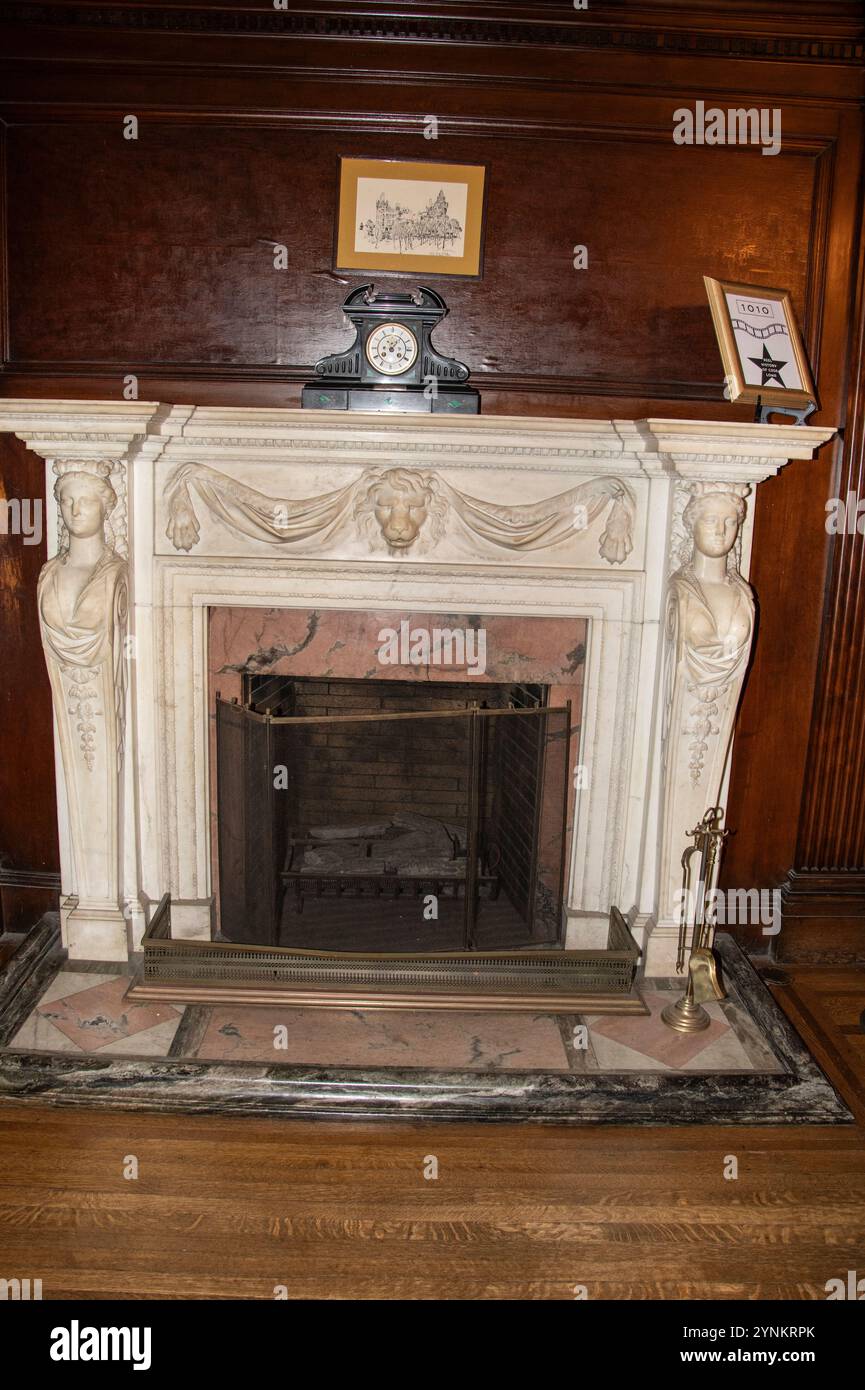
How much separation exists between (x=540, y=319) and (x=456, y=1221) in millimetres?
2549

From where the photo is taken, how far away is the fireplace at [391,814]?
320 centimetres

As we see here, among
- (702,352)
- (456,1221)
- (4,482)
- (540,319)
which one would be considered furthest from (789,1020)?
(4,482)

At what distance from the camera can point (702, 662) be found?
295 cm

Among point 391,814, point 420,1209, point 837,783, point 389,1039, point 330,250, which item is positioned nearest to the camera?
point 420,1209

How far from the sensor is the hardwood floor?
6.95 feet

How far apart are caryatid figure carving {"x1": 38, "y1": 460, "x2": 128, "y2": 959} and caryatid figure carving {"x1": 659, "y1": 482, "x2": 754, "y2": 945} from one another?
1.73m

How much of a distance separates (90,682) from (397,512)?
1.09 meters

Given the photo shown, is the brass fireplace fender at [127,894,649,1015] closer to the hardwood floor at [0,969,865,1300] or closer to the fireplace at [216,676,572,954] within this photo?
the fireplace at [216,676,572,954]

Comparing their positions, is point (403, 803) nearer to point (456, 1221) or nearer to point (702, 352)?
point (456, 1221)

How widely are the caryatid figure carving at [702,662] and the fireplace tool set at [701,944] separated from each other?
0.24ft

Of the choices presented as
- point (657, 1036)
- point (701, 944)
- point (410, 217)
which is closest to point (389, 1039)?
point (657, 1036)

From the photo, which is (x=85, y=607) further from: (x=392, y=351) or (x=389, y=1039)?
(x=389, y=1039)

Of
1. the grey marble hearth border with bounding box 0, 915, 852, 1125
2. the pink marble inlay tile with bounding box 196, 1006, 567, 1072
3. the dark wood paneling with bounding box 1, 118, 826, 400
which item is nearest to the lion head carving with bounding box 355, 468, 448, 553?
the dark wood paneling with bounding box 1, 118, 826, 400

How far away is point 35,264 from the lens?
9.81 feet
